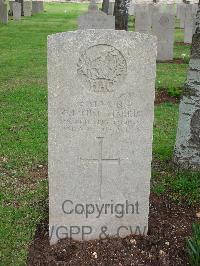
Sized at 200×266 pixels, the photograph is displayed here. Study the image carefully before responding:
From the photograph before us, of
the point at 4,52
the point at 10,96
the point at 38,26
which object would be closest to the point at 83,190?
the point at 10,96

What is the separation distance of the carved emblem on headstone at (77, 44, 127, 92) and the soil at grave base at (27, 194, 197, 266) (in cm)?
133

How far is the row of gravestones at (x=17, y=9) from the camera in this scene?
2314cm

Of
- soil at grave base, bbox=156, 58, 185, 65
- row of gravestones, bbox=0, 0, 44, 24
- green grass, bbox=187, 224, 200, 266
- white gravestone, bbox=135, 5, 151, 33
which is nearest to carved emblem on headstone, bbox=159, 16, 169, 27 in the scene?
soil at grave base, bbox=156, 58, 185, 65

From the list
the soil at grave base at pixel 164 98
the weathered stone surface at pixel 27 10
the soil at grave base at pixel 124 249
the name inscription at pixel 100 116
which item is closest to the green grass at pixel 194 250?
the soil at grave base at pixel 124 249

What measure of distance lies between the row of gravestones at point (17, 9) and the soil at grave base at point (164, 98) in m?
14.2

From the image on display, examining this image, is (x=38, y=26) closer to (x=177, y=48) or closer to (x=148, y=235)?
(x=177, y=48)

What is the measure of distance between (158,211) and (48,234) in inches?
43.2

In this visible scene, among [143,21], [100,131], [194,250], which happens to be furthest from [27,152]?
[143,21]

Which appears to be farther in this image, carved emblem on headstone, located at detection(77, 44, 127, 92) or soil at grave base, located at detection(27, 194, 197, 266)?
soil at grave base, located at detection(27, 194, 197, 266)

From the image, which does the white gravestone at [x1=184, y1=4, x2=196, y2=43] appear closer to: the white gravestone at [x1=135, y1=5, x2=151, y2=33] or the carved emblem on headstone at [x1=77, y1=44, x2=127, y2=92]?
the white gravestone at [x1=135, y1=5, x2=151, y2=33]

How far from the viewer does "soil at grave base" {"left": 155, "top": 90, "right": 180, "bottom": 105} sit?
9.44 m

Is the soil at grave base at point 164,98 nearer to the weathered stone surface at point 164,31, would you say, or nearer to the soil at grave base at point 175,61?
the soil at grave base at point 175,61

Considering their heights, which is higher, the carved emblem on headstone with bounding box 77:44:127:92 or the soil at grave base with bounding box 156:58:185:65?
the carved emblem on headstone with bounding box 77:44:127:92

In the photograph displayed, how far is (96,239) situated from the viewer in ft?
14.3
